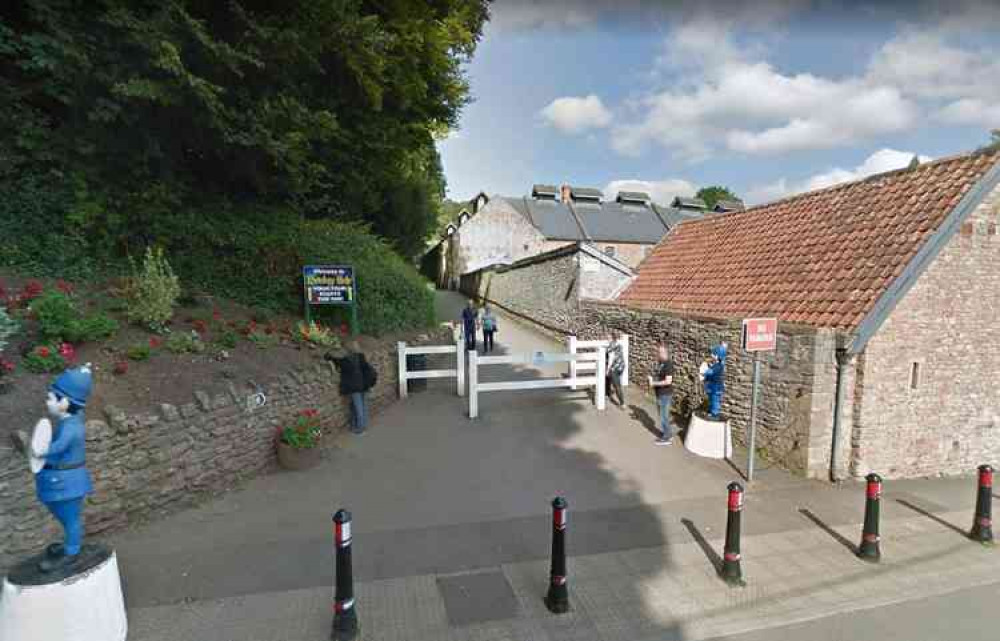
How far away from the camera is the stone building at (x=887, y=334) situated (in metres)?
6.17

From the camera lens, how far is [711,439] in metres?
6.66

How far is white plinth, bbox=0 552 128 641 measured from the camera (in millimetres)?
2725

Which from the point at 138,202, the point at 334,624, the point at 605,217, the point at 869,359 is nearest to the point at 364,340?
the point at 138,202

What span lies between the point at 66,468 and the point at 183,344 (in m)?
3.13

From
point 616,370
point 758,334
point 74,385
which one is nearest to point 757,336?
point 758,334

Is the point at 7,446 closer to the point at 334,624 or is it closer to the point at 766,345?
the point at 334,624

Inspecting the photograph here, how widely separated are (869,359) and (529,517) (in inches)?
212

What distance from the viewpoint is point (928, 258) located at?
6.26 m

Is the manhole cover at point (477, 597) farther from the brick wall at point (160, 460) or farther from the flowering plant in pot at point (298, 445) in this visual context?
the brick wall at point (160, 460)

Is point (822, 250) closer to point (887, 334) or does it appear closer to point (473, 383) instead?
point (887, 334)

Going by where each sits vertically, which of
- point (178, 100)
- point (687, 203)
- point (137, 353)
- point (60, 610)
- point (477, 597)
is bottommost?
point (477, 597)

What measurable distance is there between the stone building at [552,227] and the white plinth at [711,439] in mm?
25358

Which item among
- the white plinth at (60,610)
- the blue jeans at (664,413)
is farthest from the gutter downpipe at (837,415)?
the white plinth at (60,610)

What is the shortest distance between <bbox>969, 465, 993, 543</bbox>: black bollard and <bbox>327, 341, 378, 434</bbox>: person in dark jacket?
25.5ft
